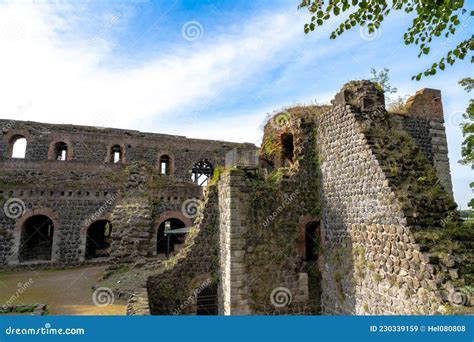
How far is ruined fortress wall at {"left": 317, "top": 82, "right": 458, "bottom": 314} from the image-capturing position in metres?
6.07

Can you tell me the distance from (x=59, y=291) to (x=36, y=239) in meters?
8.45

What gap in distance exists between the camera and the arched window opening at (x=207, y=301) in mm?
9047

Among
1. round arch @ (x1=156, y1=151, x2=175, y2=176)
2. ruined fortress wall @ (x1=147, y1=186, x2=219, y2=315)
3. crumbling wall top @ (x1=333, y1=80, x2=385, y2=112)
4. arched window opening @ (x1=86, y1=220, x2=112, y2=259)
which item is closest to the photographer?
crumbling wall top @ (x1=333, y1=80, x2=385, y2=112)

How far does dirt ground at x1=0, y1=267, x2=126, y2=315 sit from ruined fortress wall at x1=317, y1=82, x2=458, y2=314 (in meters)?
5.78

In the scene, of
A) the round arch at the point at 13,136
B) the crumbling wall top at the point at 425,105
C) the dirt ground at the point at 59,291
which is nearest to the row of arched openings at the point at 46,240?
the dirt ground at the point at 59,291

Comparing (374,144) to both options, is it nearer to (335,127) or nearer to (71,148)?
(335,127)

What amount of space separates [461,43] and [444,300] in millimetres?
4430

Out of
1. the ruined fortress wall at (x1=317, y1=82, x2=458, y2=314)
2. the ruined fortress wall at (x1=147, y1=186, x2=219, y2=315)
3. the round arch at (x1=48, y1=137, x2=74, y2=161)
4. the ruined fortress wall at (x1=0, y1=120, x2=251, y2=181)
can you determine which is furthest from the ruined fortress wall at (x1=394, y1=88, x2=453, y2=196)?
the round arch at (x1=48, y1=137, x2=74, y2=161)

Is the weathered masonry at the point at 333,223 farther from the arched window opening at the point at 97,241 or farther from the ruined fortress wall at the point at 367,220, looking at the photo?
the arched window opening at the point at 97,241

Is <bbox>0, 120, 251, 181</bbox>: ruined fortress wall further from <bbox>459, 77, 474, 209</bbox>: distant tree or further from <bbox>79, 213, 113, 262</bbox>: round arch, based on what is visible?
<bbox>459, 77, 474, 209</bbox>: distant tree

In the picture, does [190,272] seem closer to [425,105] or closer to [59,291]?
[59,291]

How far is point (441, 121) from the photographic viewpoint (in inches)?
403

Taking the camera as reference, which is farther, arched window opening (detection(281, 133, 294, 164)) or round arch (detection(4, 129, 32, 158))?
round arch (detection(4, 129, 32, 158))

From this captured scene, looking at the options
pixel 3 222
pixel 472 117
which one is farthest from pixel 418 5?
pixel 3 222
